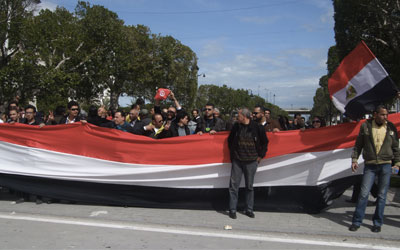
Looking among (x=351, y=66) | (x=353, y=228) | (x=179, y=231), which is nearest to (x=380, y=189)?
(x=353, y=228)

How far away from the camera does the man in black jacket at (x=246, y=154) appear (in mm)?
5844

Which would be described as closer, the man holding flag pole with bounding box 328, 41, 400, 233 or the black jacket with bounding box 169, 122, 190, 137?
the man holding flag pole with bounding box 328, 41, 400, 233

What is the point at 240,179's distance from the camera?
5957 millimetres

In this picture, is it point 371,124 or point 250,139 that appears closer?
point 371,124

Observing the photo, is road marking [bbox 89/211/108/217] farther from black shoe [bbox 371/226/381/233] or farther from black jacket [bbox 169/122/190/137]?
black shoe [bbox 371/226/381/233]

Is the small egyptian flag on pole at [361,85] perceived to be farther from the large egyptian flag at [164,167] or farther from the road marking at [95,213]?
the road marking at [95,213]

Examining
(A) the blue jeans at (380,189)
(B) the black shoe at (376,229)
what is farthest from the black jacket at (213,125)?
(B) the black shoe at (376,229)

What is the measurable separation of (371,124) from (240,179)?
2152 mm

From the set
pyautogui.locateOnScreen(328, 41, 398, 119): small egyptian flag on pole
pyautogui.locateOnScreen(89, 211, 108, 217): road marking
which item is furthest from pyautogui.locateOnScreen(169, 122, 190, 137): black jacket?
pyautogui.locateOnScreen(328, 41, 398, 119): small egyptian flag on pole

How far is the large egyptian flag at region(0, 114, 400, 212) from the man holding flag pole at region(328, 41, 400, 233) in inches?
22.7

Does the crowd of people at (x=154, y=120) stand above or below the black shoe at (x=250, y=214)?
above

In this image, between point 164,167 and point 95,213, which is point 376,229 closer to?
point 164,167

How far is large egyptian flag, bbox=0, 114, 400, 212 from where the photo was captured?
5.98m

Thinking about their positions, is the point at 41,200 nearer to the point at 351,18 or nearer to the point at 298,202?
the point at 298,202
